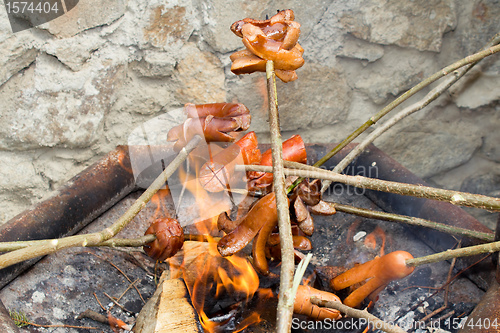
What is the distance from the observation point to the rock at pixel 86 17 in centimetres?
165

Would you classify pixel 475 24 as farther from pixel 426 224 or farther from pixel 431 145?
pixel 426 224

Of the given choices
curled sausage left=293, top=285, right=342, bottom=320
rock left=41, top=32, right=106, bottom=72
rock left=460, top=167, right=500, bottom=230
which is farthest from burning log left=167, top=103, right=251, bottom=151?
rock left=460, top=167, right=500, bottom=230

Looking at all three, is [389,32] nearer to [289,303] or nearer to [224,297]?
[224,297]

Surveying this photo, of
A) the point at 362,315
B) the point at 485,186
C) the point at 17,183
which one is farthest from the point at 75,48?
the point at 485,186

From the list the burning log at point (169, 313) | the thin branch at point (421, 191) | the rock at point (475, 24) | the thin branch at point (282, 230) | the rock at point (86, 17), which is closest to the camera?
the thin branch at point (282, 230)

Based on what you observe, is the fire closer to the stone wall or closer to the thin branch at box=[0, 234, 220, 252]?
the thin branch at box=[0, 234, 220, 252]

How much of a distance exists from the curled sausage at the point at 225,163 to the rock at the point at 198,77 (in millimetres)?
535

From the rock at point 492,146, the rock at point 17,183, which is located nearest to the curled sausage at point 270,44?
the rock at point 17,183

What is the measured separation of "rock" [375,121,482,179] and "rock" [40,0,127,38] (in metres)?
1.62

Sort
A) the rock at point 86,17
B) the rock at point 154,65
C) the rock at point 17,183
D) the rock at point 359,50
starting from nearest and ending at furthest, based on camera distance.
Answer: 1. the rock at point 86,17
2. the rock at point 17,183
3. the rock at point 154,65
4. the rock at point 359,50

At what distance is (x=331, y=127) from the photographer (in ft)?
7.84

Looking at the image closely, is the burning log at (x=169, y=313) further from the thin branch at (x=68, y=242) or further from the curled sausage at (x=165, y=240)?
the thin branch at (x=68, y=242)

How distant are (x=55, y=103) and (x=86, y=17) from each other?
392mm

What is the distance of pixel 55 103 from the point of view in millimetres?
1758
